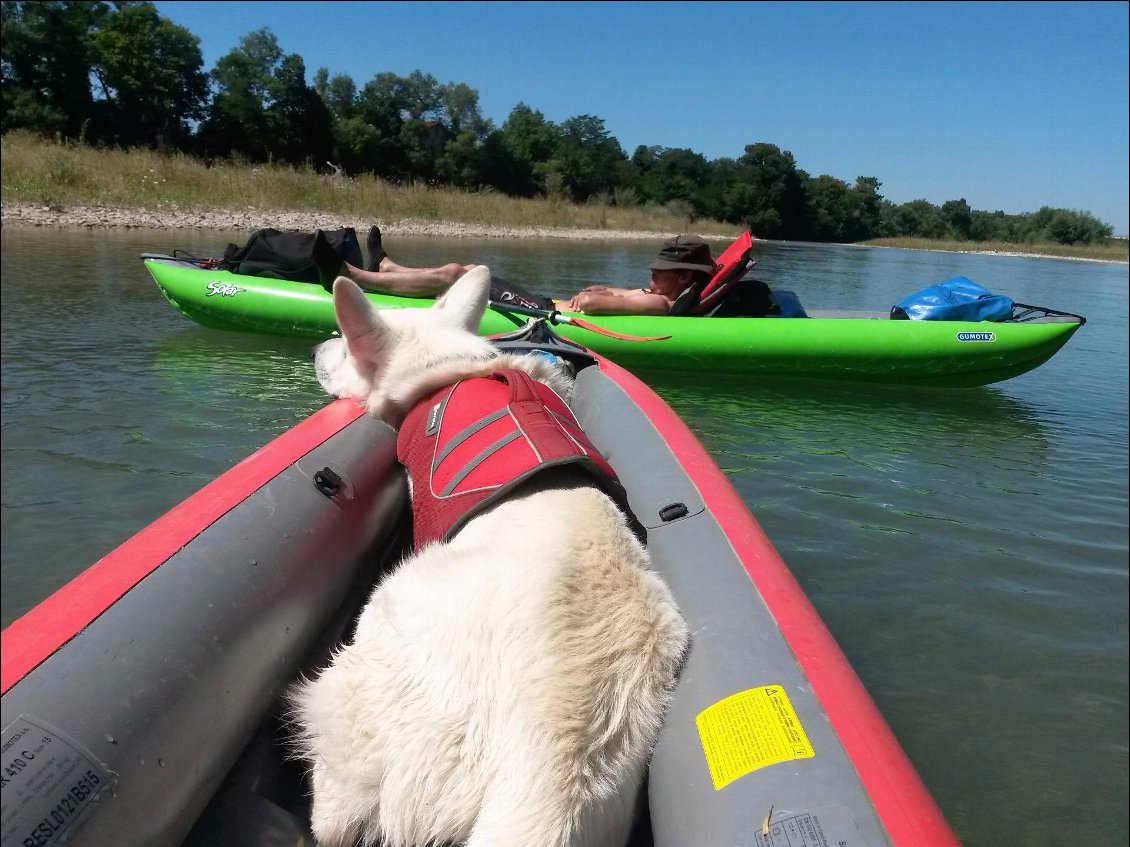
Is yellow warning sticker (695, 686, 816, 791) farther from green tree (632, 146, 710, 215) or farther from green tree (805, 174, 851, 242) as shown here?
green tree (632, 146, 710, 215)

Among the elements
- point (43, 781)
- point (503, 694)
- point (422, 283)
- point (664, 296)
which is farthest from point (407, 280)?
point (43, 781)

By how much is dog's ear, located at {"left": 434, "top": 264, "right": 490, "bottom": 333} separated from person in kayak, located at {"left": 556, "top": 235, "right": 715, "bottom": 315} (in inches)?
173

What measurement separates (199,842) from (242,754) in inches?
10.1

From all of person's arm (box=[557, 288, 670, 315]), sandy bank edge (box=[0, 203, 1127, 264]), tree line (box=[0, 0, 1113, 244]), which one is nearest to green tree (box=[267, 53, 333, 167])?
tree line (box=[0, 0, 1113, 244])

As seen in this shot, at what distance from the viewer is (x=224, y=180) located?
22.4 meters

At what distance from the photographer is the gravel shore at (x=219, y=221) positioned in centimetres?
1734

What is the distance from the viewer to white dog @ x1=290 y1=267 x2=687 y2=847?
1386 millimetres

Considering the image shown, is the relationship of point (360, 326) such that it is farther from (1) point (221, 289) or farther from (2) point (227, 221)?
(2) point (227, 221)

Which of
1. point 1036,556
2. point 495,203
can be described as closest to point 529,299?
point 1036,556

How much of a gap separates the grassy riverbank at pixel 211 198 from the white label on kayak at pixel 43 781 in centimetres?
1972

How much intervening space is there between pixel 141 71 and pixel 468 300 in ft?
149

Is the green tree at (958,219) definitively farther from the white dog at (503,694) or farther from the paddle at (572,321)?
the white dog at (503,694)

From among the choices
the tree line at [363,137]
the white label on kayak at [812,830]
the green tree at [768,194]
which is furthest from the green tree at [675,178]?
the white label on kayak at [812,830]

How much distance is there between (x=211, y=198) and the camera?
21594 millimetres
